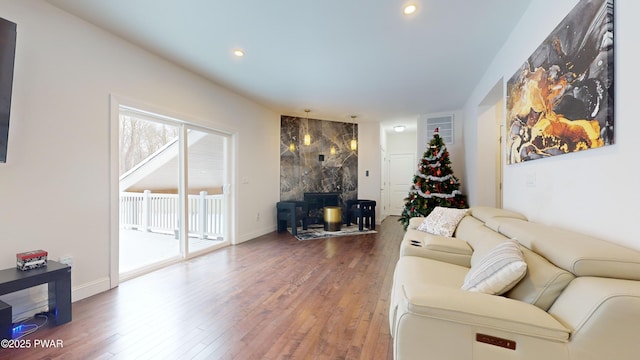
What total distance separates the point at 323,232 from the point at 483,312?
14.9ft

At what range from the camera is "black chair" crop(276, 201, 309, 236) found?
5.30 metres

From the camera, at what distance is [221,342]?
1785 mm

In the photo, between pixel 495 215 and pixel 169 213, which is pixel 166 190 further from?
pixel 495 215

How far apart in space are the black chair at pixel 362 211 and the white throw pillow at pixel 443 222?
2639 mm

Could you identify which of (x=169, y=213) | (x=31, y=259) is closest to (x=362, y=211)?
(x=169, y=213)

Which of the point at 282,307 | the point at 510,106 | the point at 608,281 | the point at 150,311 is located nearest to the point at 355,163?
the point at 510,106

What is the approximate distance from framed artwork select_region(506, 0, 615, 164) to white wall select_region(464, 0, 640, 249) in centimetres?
5

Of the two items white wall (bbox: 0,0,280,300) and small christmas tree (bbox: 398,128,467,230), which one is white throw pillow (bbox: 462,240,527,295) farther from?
small christmas tree (bbox: 398,128,467,230)

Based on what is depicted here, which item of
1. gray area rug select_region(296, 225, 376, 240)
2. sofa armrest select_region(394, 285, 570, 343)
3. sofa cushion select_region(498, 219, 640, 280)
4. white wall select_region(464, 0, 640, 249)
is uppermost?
white wall select_region(464, 0, 640, 249)

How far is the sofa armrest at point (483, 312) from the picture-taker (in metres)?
0.94

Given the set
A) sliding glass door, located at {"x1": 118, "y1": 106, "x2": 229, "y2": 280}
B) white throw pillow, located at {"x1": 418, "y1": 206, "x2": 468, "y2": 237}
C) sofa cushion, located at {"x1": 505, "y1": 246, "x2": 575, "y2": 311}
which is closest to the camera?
sofa cushion, located at {"x1": 505, "y1": 246, "x2": 575, "y2": 311}

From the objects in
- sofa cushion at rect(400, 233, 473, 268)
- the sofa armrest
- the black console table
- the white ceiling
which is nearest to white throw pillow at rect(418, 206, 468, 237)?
sofa cushion at rect(400, 233, 473, 268)

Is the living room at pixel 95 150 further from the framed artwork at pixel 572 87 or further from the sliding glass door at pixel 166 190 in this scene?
the sliding glass door at pixel 166 190

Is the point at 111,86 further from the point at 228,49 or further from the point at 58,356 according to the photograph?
the point at 58,356
